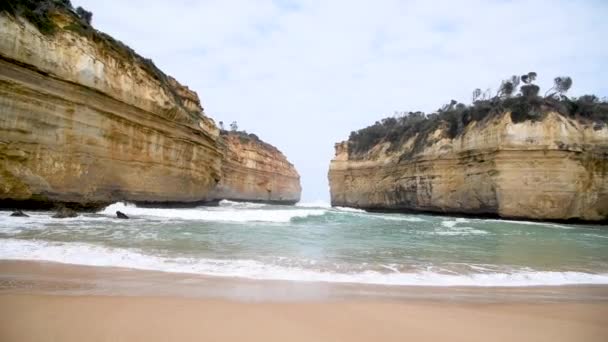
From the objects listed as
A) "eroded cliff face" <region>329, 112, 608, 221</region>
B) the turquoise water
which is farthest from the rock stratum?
"eroded cliff face" <region>329, 112, 608, 221</region>

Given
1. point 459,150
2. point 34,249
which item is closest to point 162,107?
point 34,249

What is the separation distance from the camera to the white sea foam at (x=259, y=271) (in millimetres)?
4941

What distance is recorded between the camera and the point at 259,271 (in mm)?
5125

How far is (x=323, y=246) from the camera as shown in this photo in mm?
8195

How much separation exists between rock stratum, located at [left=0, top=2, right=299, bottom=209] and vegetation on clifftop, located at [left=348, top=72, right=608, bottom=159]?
20684 mm

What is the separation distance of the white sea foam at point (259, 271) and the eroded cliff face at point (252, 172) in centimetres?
3236

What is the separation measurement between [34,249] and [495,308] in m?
7.11

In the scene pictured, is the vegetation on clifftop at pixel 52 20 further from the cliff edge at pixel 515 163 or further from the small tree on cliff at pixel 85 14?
the cliff edge at pixel 515 163

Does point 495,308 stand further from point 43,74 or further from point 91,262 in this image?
point 43,74

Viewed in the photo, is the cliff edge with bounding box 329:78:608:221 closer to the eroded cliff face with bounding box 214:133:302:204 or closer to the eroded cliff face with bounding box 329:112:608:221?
the eroded cliff face with bounding box 329:112:608:221

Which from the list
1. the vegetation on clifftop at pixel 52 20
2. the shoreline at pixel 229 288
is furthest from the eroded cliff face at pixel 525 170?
the vegetation on clifftop at pixel 52 20

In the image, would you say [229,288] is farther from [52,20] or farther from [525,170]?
[525,170]

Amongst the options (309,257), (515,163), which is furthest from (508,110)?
(309,257)

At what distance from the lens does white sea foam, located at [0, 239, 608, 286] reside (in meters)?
4.94
